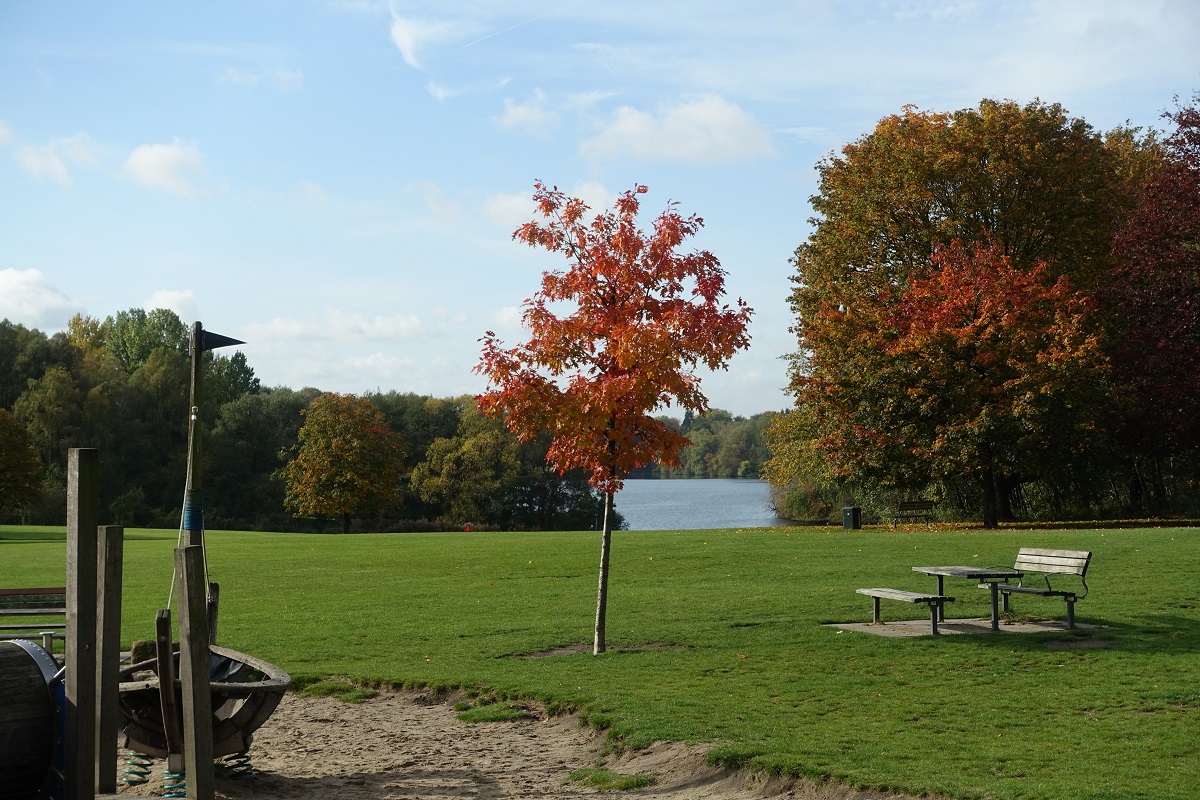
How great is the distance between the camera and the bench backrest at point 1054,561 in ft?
47.3

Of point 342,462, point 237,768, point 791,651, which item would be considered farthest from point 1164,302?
point 342,462

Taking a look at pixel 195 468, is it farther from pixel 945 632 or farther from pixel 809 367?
pixel 809 367

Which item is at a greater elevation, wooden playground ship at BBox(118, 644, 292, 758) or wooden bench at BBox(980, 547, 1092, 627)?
wooden bench at BBox(980, 547, 1092, 627)

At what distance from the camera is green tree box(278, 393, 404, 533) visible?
6378 centimetres

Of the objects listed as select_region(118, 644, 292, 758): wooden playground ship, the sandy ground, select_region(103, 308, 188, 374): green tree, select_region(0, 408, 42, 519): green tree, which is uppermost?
select_region(103, 308, 188, 374): green tree

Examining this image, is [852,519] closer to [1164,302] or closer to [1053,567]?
[1164,302]

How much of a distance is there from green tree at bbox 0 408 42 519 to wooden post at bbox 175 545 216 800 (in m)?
54.9

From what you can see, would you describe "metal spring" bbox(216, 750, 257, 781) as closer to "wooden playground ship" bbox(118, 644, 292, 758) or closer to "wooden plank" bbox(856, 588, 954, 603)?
"wooden playground ship" bbox(118, 644, 292, 758)

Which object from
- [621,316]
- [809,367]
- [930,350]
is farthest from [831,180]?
[621,316]

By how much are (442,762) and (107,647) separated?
3.47 metres

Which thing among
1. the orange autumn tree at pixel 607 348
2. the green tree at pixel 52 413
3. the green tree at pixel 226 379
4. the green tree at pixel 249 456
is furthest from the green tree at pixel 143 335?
the orange autumn tree at pixel 607 348

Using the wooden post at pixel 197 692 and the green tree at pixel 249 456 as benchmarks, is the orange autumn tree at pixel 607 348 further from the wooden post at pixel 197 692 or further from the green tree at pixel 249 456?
the green tree at pixel 249 456

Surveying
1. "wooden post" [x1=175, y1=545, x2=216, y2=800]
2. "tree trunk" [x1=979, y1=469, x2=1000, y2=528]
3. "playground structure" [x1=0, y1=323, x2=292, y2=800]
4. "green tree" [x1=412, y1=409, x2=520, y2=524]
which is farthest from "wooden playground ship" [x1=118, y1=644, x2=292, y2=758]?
"green tree" [x1=412, y1=409, x2=520, y2=524]

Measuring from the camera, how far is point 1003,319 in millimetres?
33781
